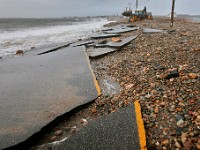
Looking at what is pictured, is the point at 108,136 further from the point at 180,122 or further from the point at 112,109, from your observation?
the point at 180,122

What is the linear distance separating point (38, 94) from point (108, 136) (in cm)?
169

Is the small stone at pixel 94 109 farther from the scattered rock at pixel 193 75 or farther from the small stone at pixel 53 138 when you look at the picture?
the scattered rock at pixel 193 75

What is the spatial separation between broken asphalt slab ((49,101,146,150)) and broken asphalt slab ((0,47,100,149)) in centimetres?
52

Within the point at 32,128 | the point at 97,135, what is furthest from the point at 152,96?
the point at 32,128

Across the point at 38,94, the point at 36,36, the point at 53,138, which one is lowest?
the point at 53,138

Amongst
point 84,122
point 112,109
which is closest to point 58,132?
point 84,122

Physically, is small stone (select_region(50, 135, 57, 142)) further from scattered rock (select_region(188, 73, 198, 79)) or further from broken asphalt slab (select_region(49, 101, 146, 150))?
scattered rock (select_region(188, 73, 198, 79))

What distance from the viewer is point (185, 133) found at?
6.47 ft

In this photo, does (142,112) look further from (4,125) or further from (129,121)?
(4,125)

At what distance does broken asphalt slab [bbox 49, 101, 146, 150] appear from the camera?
74.3 inches

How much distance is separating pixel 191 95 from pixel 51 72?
10.0ft

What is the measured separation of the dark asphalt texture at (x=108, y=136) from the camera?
6.21ft

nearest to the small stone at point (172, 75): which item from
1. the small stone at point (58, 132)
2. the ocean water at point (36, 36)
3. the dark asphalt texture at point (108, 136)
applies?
the dark asphalt texture at point (108, 136)

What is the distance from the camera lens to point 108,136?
2016 mm
